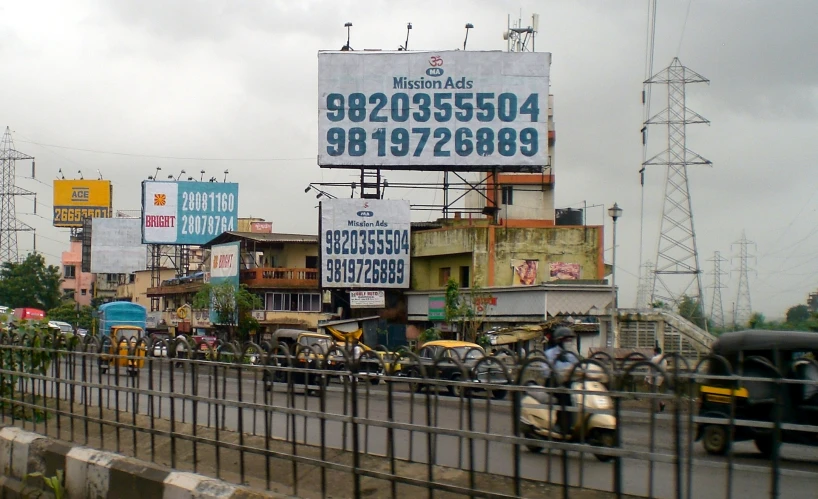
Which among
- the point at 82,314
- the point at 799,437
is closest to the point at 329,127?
the point at 799,437

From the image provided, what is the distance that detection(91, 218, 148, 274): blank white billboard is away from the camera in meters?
72.8

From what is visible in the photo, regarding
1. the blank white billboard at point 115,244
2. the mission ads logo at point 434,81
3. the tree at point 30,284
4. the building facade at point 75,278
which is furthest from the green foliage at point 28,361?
the building facade at point 75,278

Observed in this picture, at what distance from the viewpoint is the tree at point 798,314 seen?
379 inches

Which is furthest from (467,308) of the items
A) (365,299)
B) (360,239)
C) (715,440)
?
(715,440)

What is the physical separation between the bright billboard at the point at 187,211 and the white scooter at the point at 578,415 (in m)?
59.9

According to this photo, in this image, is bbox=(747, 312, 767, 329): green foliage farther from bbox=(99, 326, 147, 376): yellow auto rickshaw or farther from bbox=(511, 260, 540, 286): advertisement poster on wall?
bbox=(511, 260, 540, 286): advertisement poster on wall

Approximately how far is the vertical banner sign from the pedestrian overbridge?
2459 centimetres

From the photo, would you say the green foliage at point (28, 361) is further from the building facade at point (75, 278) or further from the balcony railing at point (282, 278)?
the building facade at point (75, 278)

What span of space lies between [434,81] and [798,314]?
26831mm

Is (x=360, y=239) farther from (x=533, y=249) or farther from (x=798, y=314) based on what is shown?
(x=798, y=314)

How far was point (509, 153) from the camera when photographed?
3556 centimetres

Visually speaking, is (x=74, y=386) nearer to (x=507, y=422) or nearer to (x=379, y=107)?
(x=507, y=422)

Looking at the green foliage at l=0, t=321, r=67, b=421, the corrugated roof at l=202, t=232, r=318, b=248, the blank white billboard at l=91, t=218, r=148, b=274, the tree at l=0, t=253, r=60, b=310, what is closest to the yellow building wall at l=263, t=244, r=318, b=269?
the corrugated roof at l=202, t=232, r=318, b=248

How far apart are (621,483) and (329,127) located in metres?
32.4
